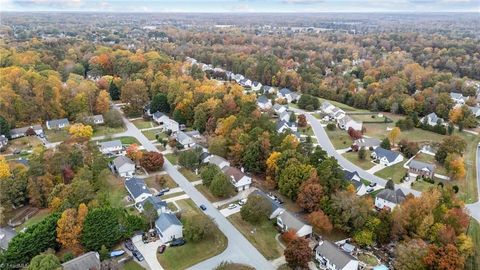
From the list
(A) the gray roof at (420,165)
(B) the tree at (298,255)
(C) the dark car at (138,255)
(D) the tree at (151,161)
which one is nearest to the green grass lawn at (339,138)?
(A) the gray roof at (420,165)

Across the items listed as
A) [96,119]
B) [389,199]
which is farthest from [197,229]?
[96,119]

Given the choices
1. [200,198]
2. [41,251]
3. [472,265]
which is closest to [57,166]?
[41,251]

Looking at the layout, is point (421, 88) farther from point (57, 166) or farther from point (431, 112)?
point (57, 166)

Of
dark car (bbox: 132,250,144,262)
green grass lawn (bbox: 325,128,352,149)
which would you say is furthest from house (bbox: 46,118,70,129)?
green grass lawn (bbox: 325,128,352,149)

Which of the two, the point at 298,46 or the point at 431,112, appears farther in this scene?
the point at 298,46

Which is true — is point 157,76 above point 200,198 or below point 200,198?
above

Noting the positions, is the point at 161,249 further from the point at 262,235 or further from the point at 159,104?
the point at 159,104

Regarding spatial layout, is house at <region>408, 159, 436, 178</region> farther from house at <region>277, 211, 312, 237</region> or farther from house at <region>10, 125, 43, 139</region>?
house at <region>10, 125, 43, 139</region>
